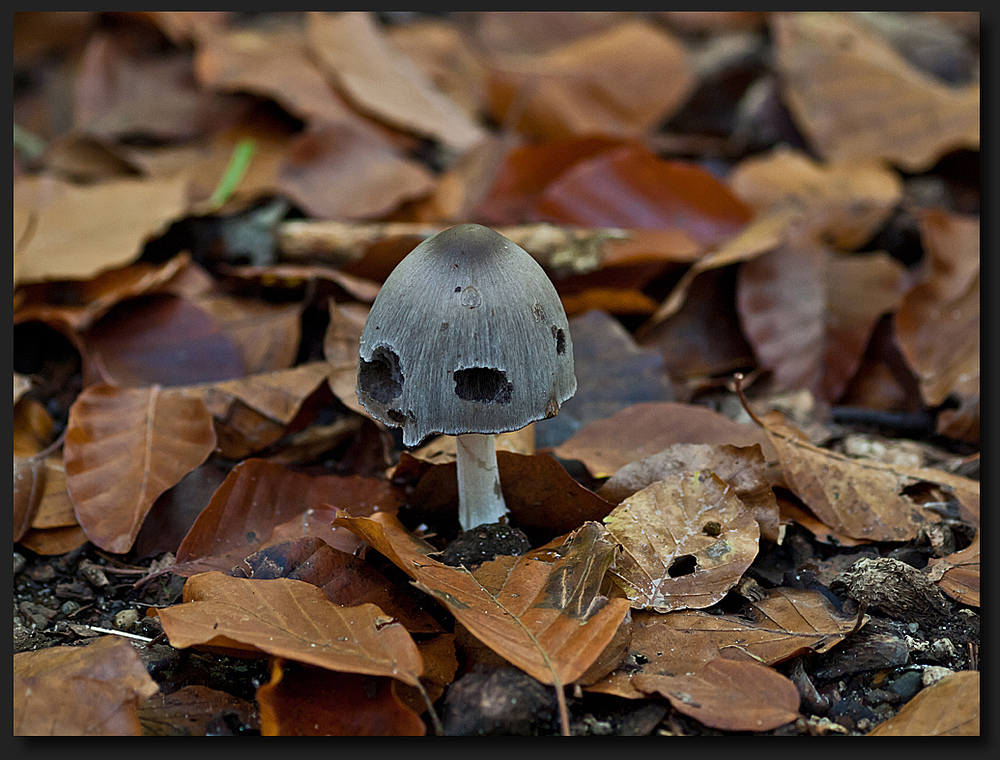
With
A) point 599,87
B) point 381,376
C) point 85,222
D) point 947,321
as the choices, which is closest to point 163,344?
point 85,222

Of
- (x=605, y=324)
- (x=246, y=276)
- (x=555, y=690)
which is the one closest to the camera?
(x=555, y=690)

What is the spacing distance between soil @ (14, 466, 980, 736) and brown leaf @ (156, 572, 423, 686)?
152 millimetres

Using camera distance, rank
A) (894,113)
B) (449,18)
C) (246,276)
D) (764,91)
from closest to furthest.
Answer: (246,276) → (894,113) → (764,91) → (449,18)

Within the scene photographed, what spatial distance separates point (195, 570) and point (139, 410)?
0.75 m

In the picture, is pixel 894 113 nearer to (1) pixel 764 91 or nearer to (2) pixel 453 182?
(1) pixel 764 91

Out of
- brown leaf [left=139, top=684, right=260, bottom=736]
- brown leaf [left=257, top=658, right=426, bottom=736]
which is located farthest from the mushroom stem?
brown leaf [left=139, top=684, right=260, bottom=736]

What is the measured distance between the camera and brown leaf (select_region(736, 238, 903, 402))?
3.41 m

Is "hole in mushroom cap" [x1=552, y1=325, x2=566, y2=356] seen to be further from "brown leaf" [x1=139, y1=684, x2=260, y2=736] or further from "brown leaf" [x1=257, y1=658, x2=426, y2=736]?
"brown leaf" [x1=139, y1=684, x2=260, y2=736]

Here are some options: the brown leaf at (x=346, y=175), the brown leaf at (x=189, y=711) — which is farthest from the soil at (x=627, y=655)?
the brown leaf at (x=346, y=175)

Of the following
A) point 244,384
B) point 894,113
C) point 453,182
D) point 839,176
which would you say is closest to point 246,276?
point 244,384

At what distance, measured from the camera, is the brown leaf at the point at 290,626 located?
6.16 ft

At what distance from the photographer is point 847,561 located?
97.8 inches

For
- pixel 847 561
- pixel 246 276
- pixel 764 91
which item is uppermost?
pixel 764 91

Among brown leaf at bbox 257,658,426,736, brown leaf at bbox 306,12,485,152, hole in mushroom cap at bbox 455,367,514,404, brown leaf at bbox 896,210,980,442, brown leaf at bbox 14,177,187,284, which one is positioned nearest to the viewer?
brown leaf at bbox 257,658,426,736
